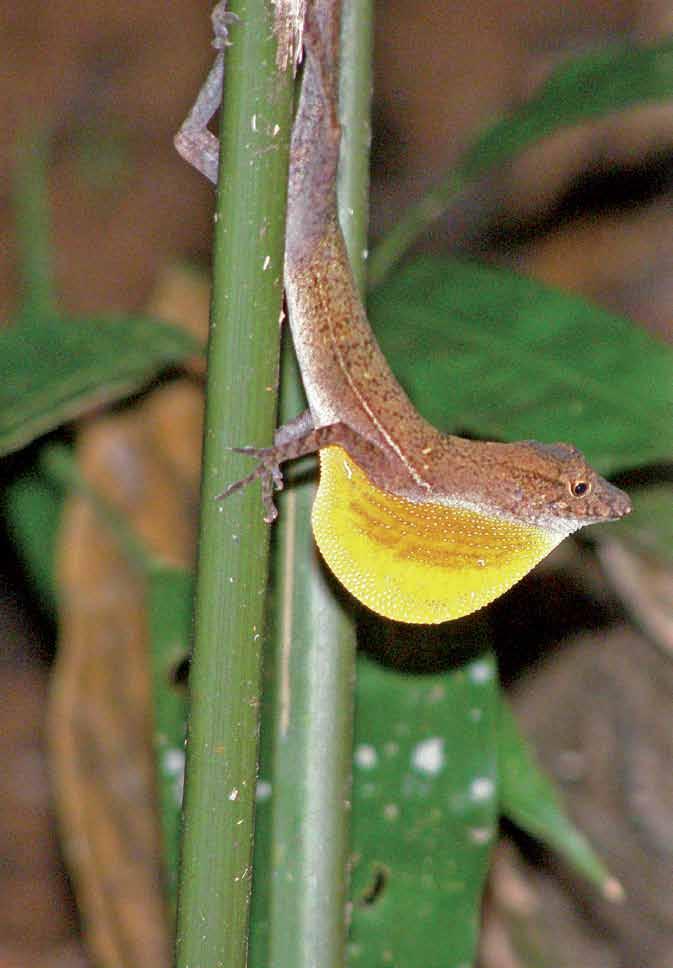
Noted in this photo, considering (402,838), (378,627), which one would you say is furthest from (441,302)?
(402,838)

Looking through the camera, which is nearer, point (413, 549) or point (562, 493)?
point (413, 549)

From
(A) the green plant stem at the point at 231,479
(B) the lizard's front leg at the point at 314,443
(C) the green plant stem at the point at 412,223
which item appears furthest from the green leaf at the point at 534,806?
(C) the green plant stem at the point at 412,223

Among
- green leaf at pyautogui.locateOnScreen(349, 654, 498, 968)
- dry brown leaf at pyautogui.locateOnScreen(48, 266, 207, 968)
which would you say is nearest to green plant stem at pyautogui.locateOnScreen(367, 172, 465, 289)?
dry brown leaf at pyautogui.locateOnScreen(48, 266, 207, 968)

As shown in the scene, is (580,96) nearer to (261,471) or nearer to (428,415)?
(428,415)

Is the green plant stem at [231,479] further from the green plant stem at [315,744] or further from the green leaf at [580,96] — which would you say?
the green leaf at [580,96]

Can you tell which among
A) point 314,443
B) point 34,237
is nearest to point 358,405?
point 314,443
